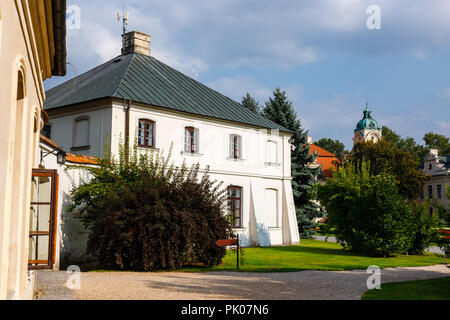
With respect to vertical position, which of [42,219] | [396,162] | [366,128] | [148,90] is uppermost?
[366,128]

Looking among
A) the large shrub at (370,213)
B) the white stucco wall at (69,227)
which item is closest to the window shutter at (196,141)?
the large shrub at (370,213)

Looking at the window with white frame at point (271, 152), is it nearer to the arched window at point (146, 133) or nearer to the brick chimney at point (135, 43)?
the arched window at point (146, 133)

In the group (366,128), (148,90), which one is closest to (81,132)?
(148,90)

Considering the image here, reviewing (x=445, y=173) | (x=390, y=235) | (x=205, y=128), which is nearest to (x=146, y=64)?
(x=205, y=128)

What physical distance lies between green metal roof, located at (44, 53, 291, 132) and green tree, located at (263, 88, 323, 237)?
5.76 meters

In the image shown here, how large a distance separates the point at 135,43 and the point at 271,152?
374 inches

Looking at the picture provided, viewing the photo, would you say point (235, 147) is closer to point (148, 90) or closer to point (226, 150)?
point (226, 150)

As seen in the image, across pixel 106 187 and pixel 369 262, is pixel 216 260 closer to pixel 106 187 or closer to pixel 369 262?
pixel 106 187

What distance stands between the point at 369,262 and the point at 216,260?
5.47 meters

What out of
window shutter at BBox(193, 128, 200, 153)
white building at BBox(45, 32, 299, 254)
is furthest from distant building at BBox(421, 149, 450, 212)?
window shutter at BBox(193, 128, 200, 153)

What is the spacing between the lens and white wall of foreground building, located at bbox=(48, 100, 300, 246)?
1989 centimetres

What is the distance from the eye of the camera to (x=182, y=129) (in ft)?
71.7

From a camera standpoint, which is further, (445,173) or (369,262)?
(445,173)

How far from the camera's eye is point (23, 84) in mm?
6285
